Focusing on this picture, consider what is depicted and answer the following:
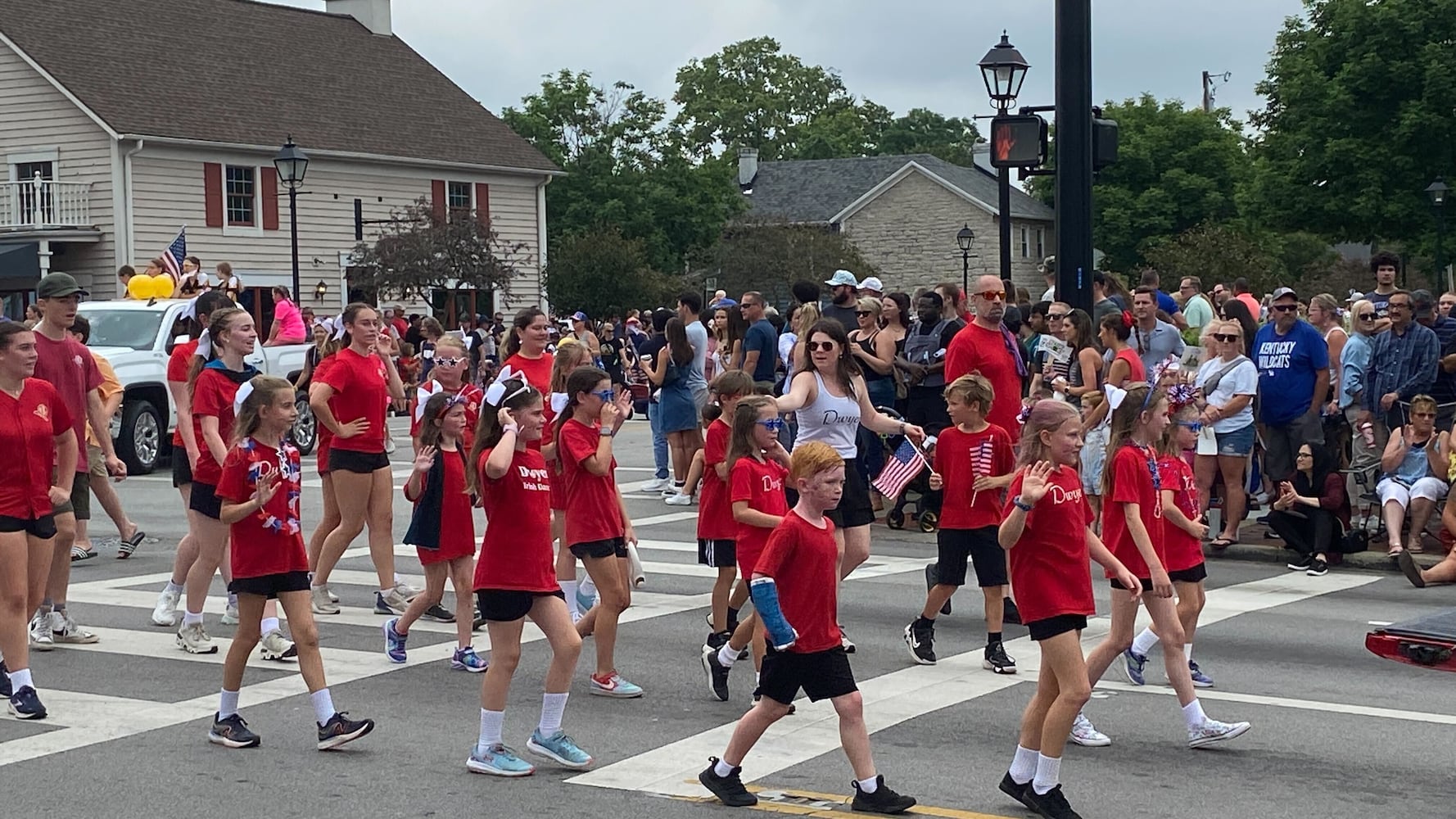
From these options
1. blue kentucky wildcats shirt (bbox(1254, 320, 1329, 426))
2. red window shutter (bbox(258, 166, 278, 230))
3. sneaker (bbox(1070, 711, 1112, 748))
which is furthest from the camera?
red window shutter (bbox(258, 166, 278, 230))

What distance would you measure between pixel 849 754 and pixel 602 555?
2553 mm

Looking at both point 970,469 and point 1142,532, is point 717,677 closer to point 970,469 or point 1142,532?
point 970,469

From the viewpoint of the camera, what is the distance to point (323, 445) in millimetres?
10867

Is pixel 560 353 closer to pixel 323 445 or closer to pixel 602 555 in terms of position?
pixel 602 555

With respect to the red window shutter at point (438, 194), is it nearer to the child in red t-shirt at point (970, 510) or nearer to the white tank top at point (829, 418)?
the white tank top at point (829, 418)

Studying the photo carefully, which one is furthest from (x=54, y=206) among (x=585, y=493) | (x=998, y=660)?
(x=998, y=660)

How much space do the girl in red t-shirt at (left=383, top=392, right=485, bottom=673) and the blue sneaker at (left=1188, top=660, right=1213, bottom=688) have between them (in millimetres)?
3713

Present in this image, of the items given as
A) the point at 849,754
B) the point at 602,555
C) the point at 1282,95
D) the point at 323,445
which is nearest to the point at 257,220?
the point at 1282,95

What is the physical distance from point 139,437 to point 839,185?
5491cm

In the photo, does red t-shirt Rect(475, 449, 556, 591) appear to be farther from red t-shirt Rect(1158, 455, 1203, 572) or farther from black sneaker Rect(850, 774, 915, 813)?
red t-shirt Rect(1158, 455, 1203, 572)

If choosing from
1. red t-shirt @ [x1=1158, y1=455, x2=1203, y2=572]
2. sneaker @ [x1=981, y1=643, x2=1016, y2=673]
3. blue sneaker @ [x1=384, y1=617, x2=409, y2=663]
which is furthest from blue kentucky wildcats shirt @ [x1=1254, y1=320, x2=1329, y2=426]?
blue sneaker @ [x1=384, y1=617, x2=409, y2=663]

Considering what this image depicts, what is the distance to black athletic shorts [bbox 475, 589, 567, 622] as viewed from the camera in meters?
7.07

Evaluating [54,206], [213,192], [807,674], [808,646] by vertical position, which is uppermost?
[213,192]

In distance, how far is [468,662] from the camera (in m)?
9.20
